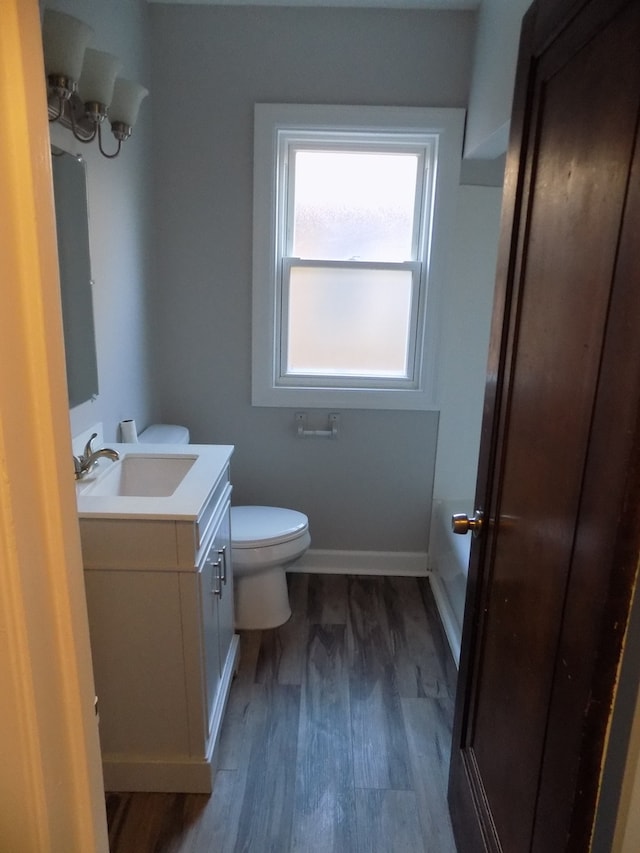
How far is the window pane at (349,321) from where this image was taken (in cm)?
276

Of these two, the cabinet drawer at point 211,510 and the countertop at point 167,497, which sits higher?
the countertop at point 167,497

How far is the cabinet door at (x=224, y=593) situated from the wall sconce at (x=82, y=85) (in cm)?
129

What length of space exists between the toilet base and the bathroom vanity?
1.99ft

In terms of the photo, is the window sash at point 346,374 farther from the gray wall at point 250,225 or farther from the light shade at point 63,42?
the light shade at point 63,42

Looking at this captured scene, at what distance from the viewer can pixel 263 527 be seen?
2422mm

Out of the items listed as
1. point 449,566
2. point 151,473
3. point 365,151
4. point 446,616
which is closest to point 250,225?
point 365,151

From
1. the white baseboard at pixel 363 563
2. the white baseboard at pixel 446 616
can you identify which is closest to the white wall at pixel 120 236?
the white baseboard at pixel 363 563

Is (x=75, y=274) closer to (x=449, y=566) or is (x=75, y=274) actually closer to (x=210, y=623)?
(x=210, y=623)

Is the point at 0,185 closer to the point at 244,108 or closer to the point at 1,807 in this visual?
the point at 1,807

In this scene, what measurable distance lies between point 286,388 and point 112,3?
161 cm

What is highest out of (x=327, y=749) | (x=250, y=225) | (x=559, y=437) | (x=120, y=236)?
(x=250, y=225)

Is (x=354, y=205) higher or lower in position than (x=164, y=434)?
higher

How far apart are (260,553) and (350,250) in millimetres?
1448

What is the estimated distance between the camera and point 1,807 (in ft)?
2.28
